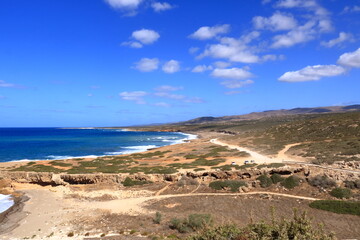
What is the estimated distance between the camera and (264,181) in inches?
999

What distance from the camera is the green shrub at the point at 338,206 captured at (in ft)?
61.2

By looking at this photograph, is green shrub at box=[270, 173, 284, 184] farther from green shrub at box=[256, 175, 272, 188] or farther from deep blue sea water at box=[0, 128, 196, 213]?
deep blue sea water at box=[0, 128, 196, 213]

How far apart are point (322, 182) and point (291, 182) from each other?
2615 mm

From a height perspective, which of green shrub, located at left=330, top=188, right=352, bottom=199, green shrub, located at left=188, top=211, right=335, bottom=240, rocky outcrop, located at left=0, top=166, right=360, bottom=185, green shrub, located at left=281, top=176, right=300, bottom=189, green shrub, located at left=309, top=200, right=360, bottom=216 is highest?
green shrub, located at left=188, top=211, right=335, bottom=240

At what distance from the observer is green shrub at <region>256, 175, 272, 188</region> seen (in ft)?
82.3

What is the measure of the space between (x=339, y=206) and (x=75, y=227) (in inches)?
759

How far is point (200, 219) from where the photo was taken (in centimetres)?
1689

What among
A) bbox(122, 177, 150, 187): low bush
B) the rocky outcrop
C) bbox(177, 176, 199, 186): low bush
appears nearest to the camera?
the rocky outcrop

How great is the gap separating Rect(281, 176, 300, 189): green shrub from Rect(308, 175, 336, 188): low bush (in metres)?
1.14

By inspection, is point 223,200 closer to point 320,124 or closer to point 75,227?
point 75,227

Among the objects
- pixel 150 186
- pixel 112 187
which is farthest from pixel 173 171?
pixel 112 187

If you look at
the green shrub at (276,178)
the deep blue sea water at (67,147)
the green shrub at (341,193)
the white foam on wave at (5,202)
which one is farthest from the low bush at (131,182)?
the deep blue sea water at (67,147)

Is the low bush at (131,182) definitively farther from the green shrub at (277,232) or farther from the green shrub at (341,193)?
the green shrub at (277,232)

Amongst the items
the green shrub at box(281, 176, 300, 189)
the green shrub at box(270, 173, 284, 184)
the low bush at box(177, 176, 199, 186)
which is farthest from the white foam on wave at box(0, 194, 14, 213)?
the green shrub at box(281, 176, 300, 189)
